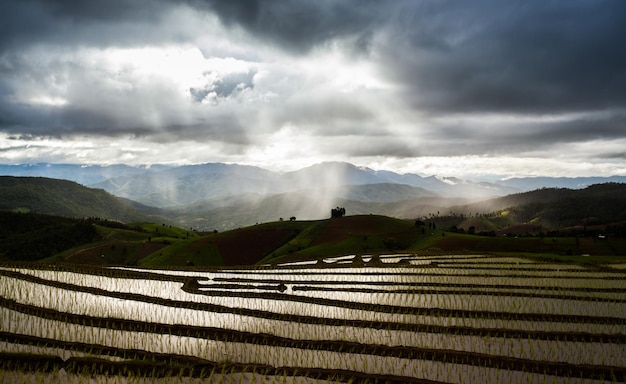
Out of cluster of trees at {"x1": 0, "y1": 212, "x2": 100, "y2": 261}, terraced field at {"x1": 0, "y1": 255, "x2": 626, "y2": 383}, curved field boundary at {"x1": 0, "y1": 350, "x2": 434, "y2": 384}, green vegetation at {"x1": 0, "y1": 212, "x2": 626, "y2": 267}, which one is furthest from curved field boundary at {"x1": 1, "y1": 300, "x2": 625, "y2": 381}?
cluster of trees at {"x1": 0, "y1": 212, "x2": 100, "y2": 261}

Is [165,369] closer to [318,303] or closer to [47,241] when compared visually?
[318,303]

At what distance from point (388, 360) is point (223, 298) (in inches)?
587

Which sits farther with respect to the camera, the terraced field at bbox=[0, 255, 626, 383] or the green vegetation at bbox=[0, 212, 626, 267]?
the green vegetation at bbox=[0, 212, 626, 267]

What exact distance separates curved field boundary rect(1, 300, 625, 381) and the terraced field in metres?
0.05

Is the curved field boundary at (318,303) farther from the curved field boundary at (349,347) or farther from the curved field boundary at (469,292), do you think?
the curved field boundary at (469,292)

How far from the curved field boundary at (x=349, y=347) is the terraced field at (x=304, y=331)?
0.16ft

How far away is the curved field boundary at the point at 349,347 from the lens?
1498 centimetres

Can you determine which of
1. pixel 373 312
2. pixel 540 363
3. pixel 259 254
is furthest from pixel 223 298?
pixel 259 254

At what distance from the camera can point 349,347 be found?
17.2 meters

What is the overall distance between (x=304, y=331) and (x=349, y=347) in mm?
3685

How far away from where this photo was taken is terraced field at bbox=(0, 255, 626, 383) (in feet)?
47.2

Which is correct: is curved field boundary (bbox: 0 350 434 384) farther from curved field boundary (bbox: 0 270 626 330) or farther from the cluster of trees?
the cluster of trees

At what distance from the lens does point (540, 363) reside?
15.4 meters

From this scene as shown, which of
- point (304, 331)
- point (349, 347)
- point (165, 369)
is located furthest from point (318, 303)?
point (165, 369)
